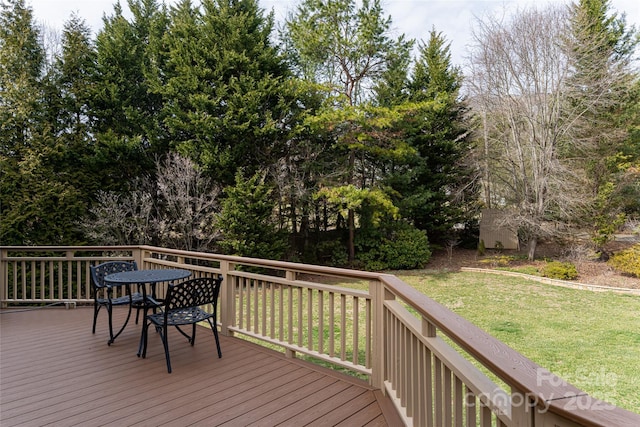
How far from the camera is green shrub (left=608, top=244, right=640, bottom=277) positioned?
9.46m

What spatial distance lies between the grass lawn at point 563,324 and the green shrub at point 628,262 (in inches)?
70.5

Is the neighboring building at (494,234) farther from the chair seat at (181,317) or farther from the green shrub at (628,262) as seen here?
the chair seat at (181,317)

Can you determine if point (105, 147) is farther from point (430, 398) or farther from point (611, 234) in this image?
point (611, 234)

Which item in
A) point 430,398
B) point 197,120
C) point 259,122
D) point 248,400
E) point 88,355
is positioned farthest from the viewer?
point 259,122

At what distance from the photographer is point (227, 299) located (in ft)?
12.9

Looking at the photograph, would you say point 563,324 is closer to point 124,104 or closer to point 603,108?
point 603,108

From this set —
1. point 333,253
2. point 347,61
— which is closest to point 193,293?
point 333,253

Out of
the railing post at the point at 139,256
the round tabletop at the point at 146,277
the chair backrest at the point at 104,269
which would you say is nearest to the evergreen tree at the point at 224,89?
the railing post at the point at 139,256

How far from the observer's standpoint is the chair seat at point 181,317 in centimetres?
320

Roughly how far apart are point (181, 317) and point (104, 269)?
167 cm

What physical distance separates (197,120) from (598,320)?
10407mm

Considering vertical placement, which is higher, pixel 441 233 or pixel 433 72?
pixel 433 72

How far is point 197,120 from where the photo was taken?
1005cm

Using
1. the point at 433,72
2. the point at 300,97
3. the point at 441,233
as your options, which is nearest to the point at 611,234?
the point at 441,233
